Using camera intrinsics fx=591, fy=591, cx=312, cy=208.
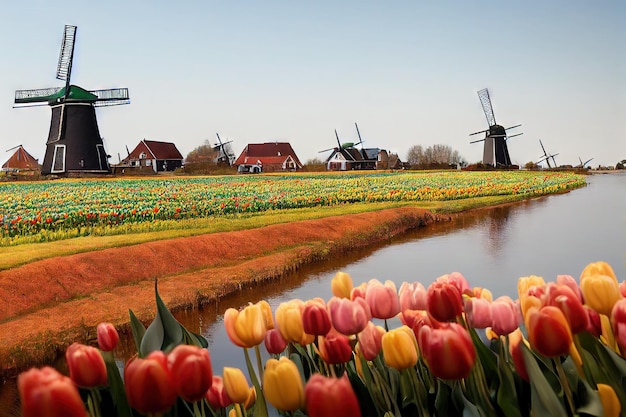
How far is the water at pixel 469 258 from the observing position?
4812 mm

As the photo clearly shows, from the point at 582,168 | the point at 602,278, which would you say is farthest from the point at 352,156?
the point at 602,278

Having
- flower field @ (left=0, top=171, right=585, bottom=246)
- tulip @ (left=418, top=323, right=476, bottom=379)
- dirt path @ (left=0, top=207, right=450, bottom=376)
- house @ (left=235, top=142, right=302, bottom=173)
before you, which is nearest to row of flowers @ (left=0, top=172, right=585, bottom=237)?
flower field @ (left=0, top=171, right=585, bottom=246)

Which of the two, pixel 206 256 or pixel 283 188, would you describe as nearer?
pixel 206 256

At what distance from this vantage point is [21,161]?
10.6 m

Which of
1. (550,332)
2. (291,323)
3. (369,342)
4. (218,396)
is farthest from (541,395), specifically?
(218,396)

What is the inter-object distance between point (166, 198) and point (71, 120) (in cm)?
857

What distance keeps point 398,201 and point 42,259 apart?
25.8 ft

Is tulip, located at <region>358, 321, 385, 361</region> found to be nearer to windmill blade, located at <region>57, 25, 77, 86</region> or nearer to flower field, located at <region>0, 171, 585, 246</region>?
flower field, located at <region>0, 171, 585, 246</region>

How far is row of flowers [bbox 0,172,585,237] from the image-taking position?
706 cm

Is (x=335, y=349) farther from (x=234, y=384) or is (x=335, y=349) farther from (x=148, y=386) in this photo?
(x=148, y=386)

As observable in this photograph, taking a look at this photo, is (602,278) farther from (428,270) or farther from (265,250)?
(265,250)

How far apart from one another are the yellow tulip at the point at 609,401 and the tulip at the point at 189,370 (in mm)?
635

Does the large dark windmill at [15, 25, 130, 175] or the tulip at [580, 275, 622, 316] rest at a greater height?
the large dark windmill at [15, 25, 130, 175]

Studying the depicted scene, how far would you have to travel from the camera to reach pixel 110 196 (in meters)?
9.26
